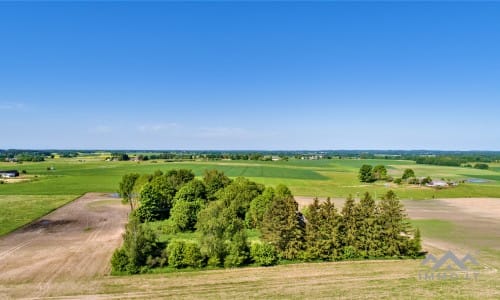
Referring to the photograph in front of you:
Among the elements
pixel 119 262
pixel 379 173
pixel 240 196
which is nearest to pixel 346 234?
pixel 240 196

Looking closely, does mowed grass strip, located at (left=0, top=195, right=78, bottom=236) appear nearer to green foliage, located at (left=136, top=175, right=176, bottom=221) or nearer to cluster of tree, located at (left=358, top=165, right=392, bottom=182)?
green foliage, located at (left=136, top=175, right=176, bottom=221)

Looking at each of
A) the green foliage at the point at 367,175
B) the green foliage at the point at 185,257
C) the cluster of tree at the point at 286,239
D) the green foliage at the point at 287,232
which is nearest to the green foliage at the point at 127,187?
the cluster of tree at the point at 286,239

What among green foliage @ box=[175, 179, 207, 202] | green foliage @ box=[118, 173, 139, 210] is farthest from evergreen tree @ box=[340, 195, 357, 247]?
green foliage @ box=[118, 173, 139, 210]

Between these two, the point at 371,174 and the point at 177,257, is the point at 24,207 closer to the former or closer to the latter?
the point at 177,257

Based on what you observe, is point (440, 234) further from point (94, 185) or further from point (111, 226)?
point (94, 185)

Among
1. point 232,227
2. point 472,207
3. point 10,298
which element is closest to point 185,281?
point 232,227
